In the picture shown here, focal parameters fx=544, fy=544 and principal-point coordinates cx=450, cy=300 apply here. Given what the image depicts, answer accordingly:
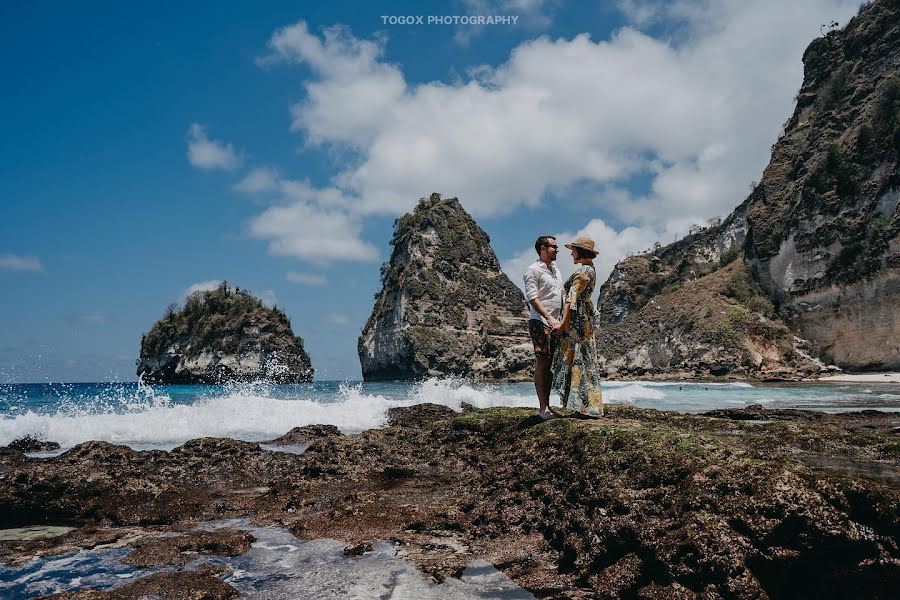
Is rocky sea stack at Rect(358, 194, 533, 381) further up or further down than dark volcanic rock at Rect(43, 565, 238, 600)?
further up

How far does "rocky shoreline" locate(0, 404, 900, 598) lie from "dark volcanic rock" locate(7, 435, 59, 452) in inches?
132

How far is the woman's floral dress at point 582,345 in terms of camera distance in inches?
269

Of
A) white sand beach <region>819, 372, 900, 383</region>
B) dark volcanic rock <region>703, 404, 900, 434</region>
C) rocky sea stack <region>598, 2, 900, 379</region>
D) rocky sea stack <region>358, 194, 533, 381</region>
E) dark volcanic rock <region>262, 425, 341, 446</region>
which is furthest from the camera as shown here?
rocky sea stack <region>358, 194, 533, 381</region>

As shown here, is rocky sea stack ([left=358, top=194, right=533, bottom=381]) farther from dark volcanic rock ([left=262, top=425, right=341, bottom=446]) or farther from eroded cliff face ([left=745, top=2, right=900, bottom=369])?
dark volcanic rock ([left=262, top=425, right=341, bottom=446])

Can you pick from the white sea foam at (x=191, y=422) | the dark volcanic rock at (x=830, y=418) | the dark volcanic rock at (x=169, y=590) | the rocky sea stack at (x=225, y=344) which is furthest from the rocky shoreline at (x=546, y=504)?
the rocky sea stack at (x=225, y=344)

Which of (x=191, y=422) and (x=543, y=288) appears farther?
(x=191, y=422)

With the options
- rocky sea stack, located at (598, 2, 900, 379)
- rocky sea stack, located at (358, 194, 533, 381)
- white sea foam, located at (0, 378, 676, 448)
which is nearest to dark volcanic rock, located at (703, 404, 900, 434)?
white sea foam, located at (0, 378, 676, 448)

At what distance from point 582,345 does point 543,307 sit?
69 cm

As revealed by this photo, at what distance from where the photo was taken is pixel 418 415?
46.9 feet

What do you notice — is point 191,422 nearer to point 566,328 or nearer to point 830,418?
point 566,328

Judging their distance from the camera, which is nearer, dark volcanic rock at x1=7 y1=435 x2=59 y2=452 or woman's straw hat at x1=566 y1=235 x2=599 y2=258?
woman's straw hat at x1=566 y1=235 x2=599 y2=258

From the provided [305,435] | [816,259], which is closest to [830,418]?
[305,435]

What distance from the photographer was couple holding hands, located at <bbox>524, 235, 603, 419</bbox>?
22.5 ft

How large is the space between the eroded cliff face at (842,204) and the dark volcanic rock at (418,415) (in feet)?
153
